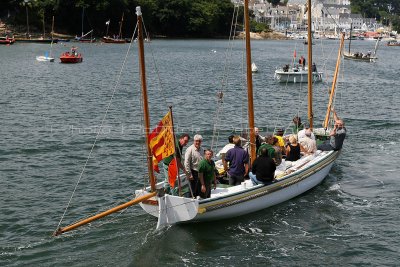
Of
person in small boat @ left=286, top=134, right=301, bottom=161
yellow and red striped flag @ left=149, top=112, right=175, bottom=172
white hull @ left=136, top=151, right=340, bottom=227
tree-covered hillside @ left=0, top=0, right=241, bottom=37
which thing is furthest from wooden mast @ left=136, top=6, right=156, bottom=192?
tree-covered hillside @ left=0, top=0, right=241, bottom=37

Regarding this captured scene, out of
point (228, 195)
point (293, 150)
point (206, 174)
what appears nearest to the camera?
point (206, 174)

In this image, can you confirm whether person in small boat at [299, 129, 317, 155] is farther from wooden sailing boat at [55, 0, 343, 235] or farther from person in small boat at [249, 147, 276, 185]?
person in small boat at [249, 147, 276, 185]

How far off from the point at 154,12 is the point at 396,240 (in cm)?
16948

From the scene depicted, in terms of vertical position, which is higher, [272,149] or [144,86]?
[144,86]

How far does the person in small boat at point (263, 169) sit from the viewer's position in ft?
68.5

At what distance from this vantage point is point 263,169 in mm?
20922

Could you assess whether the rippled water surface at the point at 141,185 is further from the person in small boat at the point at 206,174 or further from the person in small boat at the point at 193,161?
the person in small boat at the point at 193,161

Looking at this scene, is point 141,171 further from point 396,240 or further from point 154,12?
point 154,12

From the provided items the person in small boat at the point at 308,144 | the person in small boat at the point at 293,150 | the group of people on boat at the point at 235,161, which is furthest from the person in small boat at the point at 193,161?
the person in small boat at the point at 308,144

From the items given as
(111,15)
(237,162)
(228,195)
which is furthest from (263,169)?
(111,15)

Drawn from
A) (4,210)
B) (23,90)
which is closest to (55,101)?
(23,90)

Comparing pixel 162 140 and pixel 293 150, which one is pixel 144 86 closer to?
pixel 162 140

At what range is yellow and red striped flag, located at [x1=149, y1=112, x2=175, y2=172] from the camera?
17875 mm

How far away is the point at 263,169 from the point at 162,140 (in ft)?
14.9
